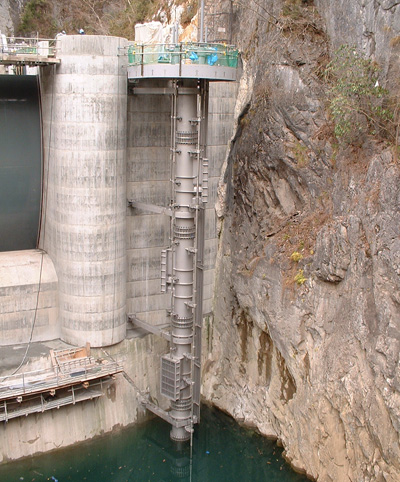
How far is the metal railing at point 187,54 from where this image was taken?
22781 mm

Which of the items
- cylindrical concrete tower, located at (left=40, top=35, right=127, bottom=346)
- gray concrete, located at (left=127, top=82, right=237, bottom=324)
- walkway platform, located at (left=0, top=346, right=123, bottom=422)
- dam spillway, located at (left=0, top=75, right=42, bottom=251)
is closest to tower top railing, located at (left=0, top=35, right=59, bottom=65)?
cylindrical concrete tower, located at (left=40, top=35, right=127, bottom=346)

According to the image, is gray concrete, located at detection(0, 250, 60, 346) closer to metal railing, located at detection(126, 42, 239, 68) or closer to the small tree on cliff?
metal railing, located at detection(126, 42, 239, 68)

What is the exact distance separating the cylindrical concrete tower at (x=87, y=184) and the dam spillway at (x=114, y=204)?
41 millimetres

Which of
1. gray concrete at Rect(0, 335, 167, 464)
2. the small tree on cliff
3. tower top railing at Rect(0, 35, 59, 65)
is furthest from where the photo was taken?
gray concrete at Rect(0, 335, 167, 464)

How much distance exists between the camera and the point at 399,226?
19.1 meters

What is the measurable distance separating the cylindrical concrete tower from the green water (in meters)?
4.39

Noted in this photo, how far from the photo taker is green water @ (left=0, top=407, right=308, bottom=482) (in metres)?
25.1

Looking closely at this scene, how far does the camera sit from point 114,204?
84.6 ft

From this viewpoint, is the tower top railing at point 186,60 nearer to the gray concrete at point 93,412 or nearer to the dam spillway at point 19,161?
the dam spillway at point 19,161

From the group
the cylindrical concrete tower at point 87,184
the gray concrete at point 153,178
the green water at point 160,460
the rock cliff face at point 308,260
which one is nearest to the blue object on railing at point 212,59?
the rock cliff face at point 308,260

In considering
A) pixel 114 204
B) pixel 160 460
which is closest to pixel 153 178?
pixel 114 204

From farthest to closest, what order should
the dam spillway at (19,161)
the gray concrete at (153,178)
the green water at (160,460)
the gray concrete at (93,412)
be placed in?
1. the dam spillway at (19,161)
2. the gray concrete at (153,178)
3. the gray concrete at (93,412)
4. the green water at (160,460)

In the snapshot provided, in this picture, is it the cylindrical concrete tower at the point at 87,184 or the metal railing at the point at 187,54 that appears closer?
the metal railing at the point at 187,54

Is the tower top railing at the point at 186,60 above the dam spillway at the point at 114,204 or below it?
above
